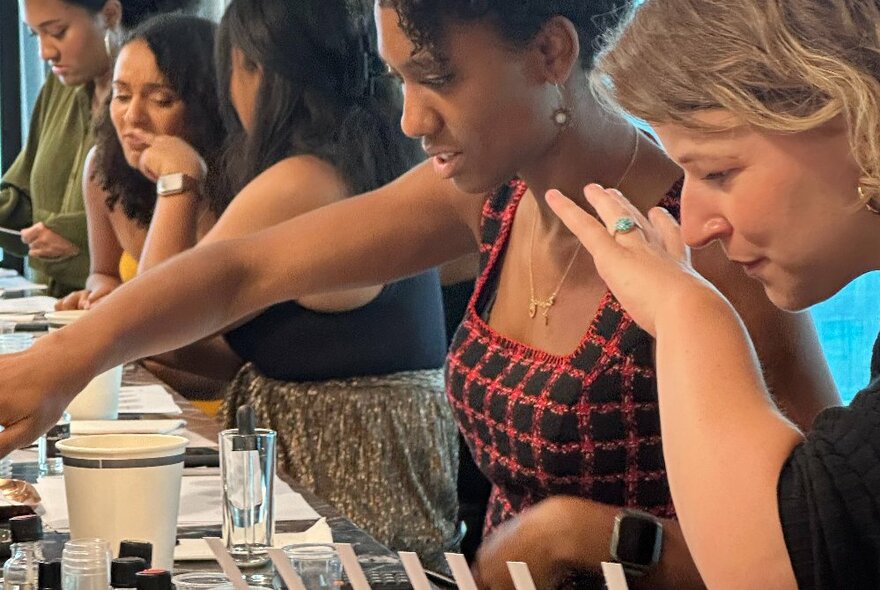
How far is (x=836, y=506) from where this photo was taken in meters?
0.87

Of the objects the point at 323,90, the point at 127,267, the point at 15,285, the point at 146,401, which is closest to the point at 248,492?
the point at 146,401

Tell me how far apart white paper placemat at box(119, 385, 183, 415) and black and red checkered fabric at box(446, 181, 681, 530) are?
663 mm

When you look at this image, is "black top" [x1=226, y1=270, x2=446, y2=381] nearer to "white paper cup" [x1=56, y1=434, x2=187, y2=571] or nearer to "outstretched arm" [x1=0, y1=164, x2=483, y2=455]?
"outstretched arm" [x1=0, y1=164, x2=483, y2=455]

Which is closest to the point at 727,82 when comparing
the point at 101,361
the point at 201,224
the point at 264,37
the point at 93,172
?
the point at 101,361

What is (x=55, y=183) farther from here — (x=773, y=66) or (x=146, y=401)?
(x=773, y=66)

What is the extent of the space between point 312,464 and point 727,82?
1.42 m

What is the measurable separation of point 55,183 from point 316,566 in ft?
13.5

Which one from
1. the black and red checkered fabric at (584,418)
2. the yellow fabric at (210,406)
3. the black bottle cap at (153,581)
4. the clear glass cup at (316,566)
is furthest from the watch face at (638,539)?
the yellow fabric at (210,406)

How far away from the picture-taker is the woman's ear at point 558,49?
1.59 meters

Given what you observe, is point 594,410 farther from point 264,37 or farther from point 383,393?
point 264,37

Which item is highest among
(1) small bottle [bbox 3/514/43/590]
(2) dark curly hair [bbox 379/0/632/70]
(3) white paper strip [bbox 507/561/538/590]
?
(2) dark curly hair [bbox 379/0/632/70]

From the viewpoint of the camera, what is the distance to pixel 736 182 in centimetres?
102

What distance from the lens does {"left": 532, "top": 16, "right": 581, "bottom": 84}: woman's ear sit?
159cm

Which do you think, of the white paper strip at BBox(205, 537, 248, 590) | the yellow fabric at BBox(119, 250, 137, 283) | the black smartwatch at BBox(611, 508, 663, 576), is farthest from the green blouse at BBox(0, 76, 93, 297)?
the white paper strip at BBox(205, 537, 248, 590)
